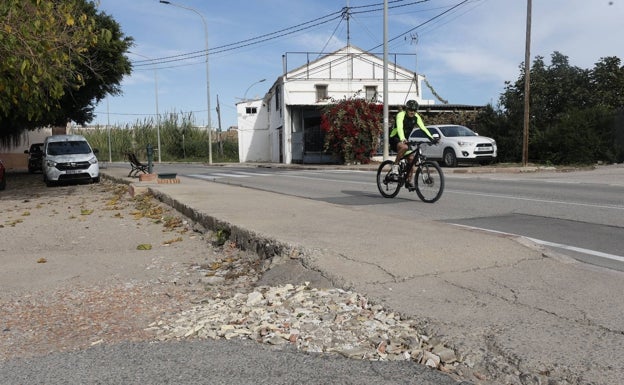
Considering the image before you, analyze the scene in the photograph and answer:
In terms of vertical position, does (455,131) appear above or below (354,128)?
below

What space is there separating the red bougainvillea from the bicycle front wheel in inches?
707

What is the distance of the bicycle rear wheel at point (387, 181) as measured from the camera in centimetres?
1044

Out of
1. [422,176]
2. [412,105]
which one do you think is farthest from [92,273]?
[412,105]

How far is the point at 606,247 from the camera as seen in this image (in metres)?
5.62

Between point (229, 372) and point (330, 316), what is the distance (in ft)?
2.92

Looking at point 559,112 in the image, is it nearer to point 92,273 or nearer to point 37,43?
point 37,43

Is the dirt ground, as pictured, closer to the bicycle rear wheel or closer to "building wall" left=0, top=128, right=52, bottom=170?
the bicycle rear wheel

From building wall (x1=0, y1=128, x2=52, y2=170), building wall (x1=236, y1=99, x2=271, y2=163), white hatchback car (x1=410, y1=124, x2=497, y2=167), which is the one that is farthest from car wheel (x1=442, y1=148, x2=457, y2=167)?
building wall (x1=0, y1=128, x2=52, y2=170)

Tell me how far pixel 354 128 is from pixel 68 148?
14077 mm

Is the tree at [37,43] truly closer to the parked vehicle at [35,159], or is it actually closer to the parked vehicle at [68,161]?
the parked vehicle at [68,161]

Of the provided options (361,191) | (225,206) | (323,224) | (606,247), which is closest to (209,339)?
(323,224)

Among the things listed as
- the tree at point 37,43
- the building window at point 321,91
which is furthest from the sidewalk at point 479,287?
the building window at point 321,91

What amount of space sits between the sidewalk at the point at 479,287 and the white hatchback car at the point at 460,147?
1487cm

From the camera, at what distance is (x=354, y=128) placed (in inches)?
1096
